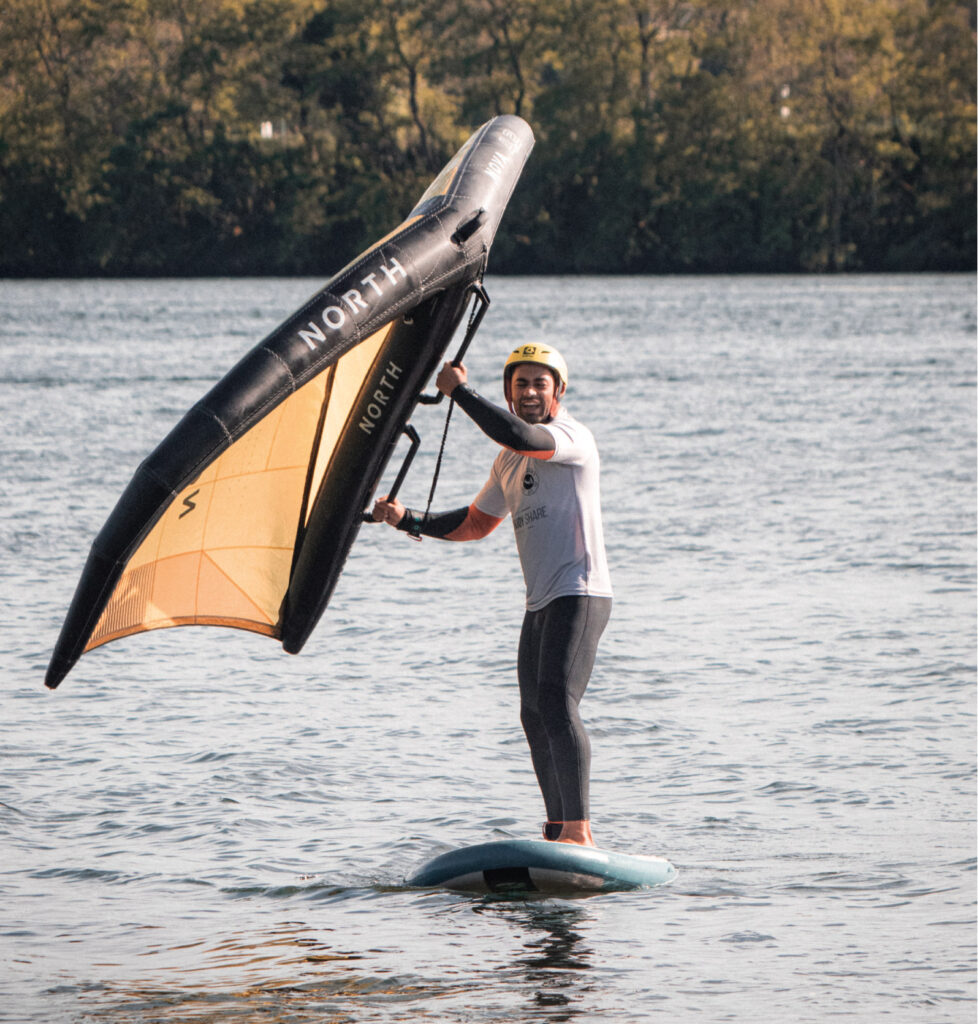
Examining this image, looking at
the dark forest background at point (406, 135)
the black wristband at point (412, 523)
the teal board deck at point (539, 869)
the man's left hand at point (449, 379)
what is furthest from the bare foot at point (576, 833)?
the dark forest background at point (406, 135)

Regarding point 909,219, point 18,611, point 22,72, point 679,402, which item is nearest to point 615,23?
point 909,219

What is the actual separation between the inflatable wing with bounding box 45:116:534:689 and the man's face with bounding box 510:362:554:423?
699 millimetres

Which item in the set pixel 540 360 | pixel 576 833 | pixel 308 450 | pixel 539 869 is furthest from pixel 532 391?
pixel 539 869

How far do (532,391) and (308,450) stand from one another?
1642 millimetres

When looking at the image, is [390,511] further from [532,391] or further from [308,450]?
[308,450]

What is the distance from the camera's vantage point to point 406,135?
88312 millimetres

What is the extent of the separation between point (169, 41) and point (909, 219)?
35495 mm

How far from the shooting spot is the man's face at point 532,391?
23.9ft

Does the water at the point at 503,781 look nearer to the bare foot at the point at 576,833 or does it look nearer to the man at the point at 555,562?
the bare foot at the point at 576,833

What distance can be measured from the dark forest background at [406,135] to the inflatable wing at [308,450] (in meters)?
76.3

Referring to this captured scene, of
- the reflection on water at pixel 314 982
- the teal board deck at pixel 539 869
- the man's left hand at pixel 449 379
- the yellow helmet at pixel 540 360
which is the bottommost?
the reflection on water at pixel 314 982

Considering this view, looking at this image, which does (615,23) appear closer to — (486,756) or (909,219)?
(909,219)

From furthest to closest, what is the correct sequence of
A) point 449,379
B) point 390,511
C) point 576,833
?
point 576,833 → point 390,511 → point 449,379

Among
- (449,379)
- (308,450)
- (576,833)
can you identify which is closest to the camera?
(449,379)
